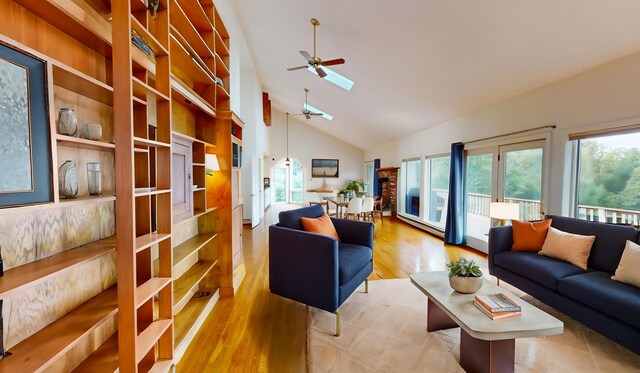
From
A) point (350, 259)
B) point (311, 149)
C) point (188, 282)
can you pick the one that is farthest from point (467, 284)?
point (311, 149)

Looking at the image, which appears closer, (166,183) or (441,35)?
(166,183)

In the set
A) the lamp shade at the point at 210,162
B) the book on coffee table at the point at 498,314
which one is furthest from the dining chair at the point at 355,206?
the book on coffee table at the point at 498,314

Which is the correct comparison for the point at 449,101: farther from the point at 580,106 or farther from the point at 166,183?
the point at 166,183

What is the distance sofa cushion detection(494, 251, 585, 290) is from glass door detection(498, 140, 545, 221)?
1044 mm

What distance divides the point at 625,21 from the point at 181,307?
4.53 meters

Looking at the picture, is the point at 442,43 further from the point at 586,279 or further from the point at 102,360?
the point at 102,360

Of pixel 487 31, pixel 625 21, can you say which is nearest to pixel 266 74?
pixel 487 31

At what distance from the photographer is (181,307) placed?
2357 millimetres

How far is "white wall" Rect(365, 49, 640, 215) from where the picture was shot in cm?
249

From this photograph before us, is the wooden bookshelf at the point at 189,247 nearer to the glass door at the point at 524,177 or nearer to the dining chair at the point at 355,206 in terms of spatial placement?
the dining chair at the point at 355,206

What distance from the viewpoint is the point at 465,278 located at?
6.32ft

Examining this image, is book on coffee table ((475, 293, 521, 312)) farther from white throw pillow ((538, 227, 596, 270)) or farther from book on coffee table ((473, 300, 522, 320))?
white throw pillow ((538, 227, 596, 270))

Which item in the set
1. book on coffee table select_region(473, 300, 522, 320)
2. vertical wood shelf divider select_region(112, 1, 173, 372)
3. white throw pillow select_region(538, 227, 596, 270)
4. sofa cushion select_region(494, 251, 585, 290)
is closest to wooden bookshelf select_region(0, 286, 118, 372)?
vertical wood shelf divider select_region(112, 1, 173, 372)

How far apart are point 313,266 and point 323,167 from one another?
29.7 feet
